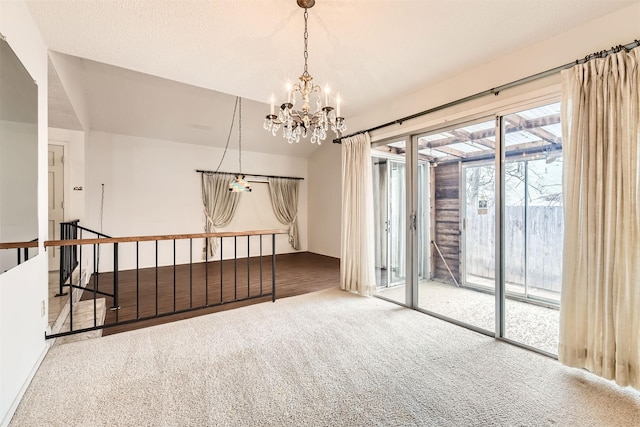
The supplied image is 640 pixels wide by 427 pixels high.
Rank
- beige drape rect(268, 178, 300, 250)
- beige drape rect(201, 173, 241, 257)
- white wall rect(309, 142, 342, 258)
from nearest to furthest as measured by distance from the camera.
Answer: beige drape rect(201, 173, 241, 257), white wall rect(309, 142, 342, 258), beige drape rect(268, 178, 300, 250)

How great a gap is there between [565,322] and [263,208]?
20.7 ft

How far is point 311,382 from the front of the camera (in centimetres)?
196

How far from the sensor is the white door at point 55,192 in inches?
178

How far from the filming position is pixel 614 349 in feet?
6.31

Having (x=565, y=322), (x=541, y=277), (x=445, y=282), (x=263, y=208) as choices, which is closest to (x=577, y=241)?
Result: (x=565, y=322)

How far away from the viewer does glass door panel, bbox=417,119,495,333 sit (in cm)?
331

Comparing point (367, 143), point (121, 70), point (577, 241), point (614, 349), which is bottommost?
point (614, 349)

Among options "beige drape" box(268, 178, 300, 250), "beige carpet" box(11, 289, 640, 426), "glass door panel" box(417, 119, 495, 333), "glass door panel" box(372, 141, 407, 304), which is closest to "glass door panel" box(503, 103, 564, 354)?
"glass door panel" box(417, 119, 495, 333)

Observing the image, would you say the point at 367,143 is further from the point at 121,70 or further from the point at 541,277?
the point at 121,70

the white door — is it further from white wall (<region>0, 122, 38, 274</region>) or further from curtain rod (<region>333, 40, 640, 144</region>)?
curtain rod (<region>333, 40, 640, 144</region>)

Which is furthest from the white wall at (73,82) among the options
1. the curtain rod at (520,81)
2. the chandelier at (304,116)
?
the curtain rod at (520,81)

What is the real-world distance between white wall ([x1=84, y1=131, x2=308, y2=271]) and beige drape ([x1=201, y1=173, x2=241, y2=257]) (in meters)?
0.14

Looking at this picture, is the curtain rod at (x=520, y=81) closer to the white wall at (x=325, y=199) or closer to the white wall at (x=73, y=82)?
the white wall at (x=325, y=199)

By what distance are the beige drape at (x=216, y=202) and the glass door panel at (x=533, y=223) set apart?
5.60 meters
